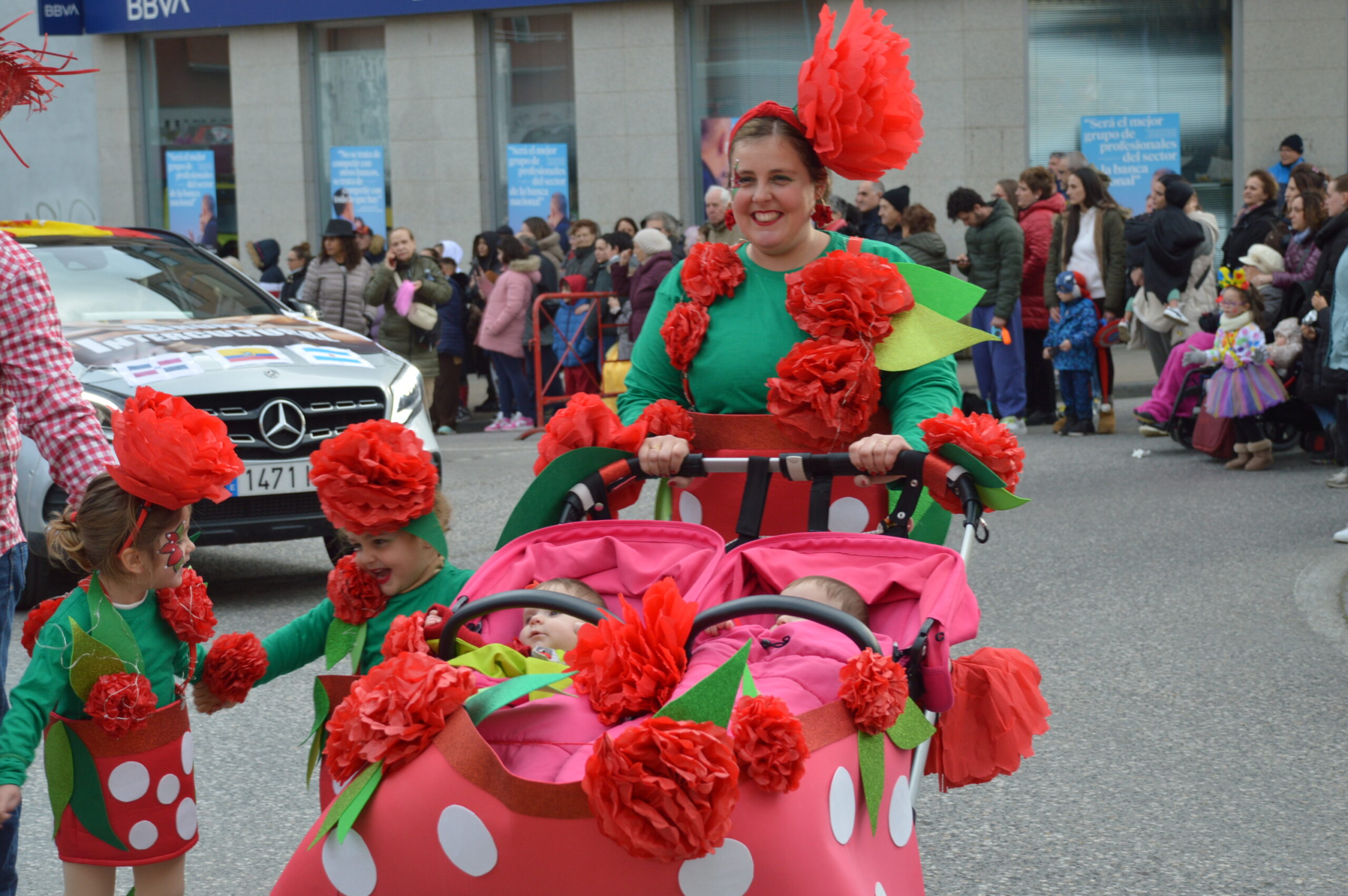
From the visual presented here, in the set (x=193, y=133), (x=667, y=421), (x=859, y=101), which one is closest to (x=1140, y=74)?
(x=193, y=133)

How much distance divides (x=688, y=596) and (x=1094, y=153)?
17500 mm

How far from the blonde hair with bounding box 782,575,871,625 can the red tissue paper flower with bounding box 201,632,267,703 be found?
1191mm

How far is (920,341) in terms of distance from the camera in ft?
12.8

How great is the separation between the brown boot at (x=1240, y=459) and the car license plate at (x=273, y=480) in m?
7.17

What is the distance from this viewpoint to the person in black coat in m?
12.7

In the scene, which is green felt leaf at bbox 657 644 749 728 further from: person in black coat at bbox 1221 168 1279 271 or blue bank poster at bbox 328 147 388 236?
blue bank poster at bbox 328 147 388 236

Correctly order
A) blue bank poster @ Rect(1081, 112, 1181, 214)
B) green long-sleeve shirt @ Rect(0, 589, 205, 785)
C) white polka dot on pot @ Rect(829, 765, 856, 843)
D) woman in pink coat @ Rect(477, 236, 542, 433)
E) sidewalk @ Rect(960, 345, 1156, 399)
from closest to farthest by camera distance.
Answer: white polka dot on pot @ Rect(829, 765, 856, 843), green long-sleeve shirt @ Rect(0, 589, 205, 785), woman in pink coat @ Rect(477, 236, 542, 433), sidewalk @ Rect(960, 345, 1156, 399), blue bank poster @ Rect(1081, 112, 1181, 214)

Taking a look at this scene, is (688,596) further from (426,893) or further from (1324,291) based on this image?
(1324,291)

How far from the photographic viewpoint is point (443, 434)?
15.8 m

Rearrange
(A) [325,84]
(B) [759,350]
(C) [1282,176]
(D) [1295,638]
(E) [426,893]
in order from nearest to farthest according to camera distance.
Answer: (E) [426,893] < (B) [759,350] < (D) [1295,638] < (C) [1282,176] < (A) [325,84]

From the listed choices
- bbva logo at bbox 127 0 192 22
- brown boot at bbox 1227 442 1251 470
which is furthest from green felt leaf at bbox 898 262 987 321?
bbva logo at bbox 127 0 192 22

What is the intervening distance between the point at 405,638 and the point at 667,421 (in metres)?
1.25

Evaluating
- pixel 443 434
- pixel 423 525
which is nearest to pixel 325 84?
pixel 443 434

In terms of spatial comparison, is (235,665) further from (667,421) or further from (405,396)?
(405,396)
